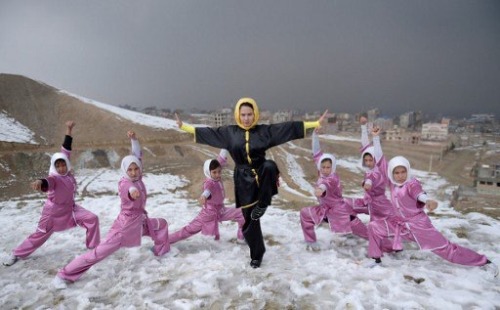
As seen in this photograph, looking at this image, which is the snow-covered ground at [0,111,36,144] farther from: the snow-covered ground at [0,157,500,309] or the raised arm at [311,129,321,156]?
the raised arm at [311,129,321,156]

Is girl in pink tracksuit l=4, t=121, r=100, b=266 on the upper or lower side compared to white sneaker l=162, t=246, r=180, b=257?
upper

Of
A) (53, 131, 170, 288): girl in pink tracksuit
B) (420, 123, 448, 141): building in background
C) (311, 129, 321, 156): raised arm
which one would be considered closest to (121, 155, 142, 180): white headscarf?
(53, 131, 170, 288): girl in pink tracksuit

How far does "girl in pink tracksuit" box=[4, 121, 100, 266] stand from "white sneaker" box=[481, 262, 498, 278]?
20.9 ft

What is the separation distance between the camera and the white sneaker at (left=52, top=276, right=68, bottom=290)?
4.06m

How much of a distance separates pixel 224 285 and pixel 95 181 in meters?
14.6

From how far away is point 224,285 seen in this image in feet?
13.3

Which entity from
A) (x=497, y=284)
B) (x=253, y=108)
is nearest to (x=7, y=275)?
(x=253, y=108)

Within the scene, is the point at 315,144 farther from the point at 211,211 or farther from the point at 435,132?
the point at 435,132

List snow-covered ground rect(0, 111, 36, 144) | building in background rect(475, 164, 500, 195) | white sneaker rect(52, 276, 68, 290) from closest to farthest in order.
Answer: white sneaker rect(52, 276, 68, 290) → snow-covered ground rect(0, 111, 36, 144) → building in background rect(475, 164, 500, 195)

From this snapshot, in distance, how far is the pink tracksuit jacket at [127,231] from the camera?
13.8 feet

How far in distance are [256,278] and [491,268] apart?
3456 millimetres

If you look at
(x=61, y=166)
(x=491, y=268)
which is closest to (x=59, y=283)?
(x=61, y=166)

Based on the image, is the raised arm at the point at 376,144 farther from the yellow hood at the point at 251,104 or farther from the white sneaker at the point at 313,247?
the yellow hood at the point at 251,104

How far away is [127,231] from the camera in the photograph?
4.57 m
